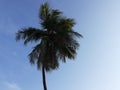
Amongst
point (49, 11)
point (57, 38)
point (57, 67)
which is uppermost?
point (49, 11)

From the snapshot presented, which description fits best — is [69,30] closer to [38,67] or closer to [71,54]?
[71,54]

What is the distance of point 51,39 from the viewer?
36625 millimetres

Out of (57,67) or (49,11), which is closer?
(57,67)

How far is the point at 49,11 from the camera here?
3922 centimetres

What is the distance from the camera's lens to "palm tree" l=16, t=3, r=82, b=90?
116 feet

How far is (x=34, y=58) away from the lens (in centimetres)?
3581

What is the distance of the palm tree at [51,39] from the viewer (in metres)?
35.5

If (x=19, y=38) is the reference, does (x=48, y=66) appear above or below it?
below

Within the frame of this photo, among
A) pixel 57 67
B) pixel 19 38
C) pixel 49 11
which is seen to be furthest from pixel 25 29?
pixel 57 67

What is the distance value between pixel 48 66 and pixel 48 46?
2375mm

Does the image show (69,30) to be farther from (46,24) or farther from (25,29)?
(25,29)

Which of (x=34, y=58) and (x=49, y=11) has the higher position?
(x=49, y=11)

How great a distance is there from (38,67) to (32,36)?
392 centimetres

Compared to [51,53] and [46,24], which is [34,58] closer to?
[51,53]
